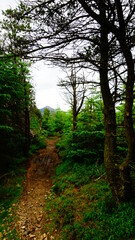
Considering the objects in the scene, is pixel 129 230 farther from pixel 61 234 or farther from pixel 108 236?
pixel 61 234

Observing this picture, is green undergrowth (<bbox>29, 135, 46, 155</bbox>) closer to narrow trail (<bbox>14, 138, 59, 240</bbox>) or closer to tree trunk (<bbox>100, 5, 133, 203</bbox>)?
narrow trail (<bbox>14, 138, 59, 240</bbox>)

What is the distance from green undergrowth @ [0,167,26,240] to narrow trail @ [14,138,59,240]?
24 centimetres

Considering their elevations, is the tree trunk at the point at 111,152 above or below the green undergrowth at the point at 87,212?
above

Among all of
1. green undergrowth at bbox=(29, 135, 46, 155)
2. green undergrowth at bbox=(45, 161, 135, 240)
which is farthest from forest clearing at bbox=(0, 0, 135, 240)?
green undergrowth at bbox=(29, 135, 46, 155)

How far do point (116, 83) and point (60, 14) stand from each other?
2.19 m

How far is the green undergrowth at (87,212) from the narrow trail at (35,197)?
0.35 metres

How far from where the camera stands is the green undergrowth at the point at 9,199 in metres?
4.88

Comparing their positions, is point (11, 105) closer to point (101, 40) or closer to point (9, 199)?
point (9, 199)

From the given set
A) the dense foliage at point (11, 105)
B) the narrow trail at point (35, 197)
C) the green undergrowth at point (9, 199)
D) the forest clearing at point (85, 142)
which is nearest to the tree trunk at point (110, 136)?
the forest clearing at point (85, 142)

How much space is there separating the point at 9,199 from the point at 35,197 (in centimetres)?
128

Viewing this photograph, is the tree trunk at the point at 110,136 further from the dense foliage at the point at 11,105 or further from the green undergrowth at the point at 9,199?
the dense foliage at the point at 11,105

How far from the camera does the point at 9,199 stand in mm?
6785

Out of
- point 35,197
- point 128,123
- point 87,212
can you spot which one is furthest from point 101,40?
point 35,197

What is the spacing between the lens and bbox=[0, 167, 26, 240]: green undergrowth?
4.88 meters
